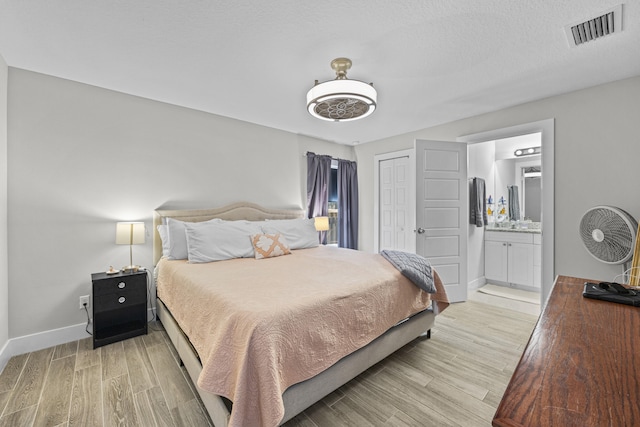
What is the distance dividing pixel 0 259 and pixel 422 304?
3435 millimetres

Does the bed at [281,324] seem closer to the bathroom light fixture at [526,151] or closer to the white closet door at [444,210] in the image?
the white closet door at [444,210]

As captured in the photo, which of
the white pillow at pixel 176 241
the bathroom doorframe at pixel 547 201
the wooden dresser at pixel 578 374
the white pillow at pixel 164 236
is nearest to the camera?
the wooden dresser at pixel 578 374

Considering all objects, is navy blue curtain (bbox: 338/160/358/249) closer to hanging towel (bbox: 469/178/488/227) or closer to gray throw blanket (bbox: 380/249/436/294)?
hanging towel (bbox: 469/178/488/227)

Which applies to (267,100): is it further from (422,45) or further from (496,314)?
(496,314)

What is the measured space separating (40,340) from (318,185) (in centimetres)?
365

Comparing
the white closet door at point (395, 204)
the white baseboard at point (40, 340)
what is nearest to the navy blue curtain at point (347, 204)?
the white closet door at point (395, 204)

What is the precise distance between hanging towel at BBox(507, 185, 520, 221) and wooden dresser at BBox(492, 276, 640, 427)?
416 cm

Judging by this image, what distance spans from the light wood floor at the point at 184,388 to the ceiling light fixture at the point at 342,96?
210cm

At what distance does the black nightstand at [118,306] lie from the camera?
2428mm

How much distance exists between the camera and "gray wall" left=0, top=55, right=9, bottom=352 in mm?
2174

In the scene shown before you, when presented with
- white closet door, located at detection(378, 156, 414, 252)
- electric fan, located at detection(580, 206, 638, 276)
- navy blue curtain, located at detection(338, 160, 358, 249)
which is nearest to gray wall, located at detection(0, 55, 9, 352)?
navy blue curtain, located at detection(338, 160, 358, 249)

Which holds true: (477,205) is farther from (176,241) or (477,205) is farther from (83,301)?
(83,301)

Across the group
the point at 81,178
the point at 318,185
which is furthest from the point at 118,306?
the point at 318,185

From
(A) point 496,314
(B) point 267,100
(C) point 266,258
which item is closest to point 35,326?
(C) point 266,258
